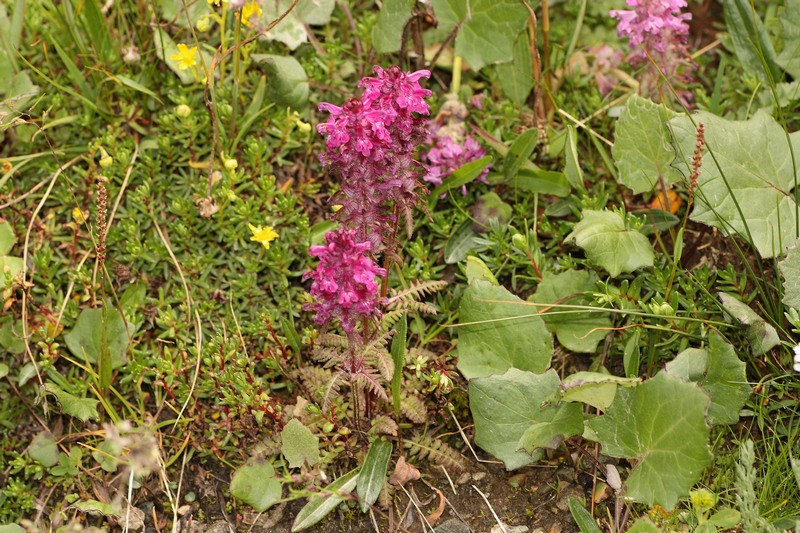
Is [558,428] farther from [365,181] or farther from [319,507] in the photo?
[365,181]

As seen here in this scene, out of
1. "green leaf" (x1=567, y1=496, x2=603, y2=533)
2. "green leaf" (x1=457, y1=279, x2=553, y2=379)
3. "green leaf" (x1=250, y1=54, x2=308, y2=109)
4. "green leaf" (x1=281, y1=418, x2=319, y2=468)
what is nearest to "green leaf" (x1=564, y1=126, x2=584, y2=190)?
"green leaf" (x1=457, y1=279, x2=553, y2=379)

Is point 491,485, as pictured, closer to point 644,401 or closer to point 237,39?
point 644,401

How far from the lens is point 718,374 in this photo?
2.93 meters

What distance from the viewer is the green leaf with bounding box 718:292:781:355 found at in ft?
9.66

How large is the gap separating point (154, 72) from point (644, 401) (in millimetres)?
2540

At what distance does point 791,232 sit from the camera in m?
3.20

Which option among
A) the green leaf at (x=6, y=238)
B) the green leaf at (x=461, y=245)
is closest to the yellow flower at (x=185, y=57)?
the green leaf at (x=6, y=238)

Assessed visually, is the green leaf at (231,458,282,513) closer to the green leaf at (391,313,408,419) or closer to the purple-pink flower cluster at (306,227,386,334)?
the green leaf at (391,313,408,419)

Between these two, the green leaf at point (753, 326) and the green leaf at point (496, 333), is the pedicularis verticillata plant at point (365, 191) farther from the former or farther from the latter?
the green leaf at point (753, 326)

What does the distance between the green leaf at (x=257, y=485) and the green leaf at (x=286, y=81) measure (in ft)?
5.12

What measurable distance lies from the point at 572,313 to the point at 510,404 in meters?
0.49

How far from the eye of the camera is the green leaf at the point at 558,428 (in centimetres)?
288

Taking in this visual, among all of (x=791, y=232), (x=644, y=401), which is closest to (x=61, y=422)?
(x=644, y=401)

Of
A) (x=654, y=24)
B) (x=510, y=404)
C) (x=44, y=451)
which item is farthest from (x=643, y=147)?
(x=44, y=451)
